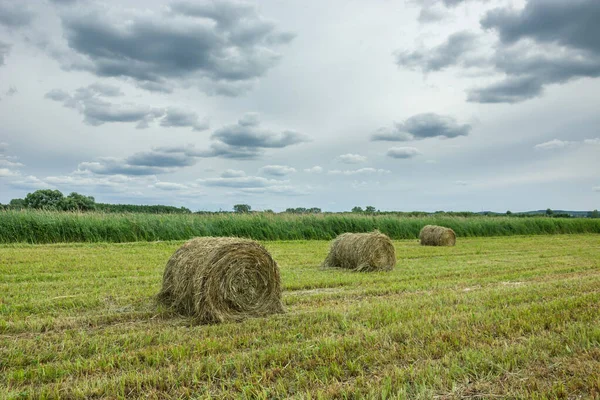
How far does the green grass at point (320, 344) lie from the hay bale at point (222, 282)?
0.35 m

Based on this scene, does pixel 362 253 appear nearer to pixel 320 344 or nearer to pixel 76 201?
pixel 320 344

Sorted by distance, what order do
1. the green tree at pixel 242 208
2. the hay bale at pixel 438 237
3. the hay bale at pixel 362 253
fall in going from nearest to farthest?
the hay bale at pixel 362 253, the hay bale at pixel 438 237, the green tree at pixel 242 208

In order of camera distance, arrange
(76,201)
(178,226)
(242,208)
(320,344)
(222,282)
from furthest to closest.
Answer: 1. (76,201)
2. (242,208)
3. (178,226)
4. (222,282)
5. (320,344)

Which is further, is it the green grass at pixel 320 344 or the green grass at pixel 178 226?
the green grass at pixel 178 226

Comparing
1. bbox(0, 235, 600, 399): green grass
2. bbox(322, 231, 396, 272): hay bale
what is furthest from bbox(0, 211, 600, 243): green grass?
bbox(0, 235, 600, 399): green grass

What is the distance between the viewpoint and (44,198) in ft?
142

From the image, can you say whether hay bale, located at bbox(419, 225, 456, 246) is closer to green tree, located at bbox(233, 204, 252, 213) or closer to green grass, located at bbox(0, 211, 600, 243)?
green grass, located at bbox(0, 211, 600, 243)

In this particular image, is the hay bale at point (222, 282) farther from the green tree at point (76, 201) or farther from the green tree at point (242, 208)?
the green tree at point (76, 201)

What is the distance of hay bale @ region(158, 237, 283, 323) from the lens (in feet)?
22.6

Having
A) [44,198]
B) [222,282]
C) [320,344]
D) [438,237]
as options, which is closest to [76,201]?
[44,198]

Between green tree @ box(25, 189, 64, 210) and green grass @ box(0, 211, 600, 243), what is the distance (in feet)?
78.5

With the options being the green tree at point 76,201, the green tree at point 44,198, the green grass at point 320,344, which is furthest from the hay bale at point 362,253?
the green tree at point 44,198

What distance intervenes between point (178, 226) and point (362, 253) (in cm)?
1243

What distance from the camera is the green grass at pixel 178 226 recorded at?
66.3ft
